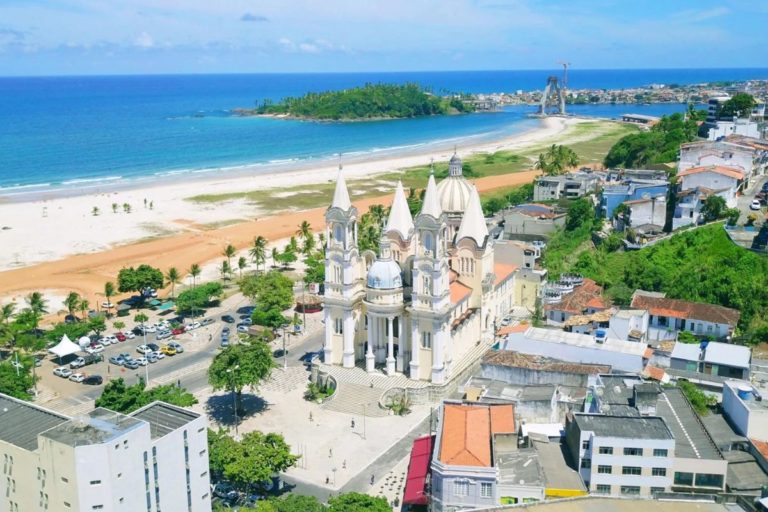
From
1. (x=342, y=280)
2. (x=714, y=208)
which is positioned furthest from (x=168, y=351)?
(x=714, y=208)

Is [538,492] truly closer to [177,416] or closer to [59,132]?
[177,416]

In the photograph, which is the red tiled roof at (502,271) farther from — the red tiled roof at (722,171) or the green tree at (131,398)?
the green tree at (131,398)

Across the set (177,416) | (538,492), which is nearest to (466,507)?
(538,492)

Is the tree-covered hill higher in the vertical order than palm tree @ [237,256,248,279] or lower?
higher

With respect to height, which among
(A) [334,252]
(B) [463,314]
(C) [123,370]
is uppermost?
(A) [334,252]

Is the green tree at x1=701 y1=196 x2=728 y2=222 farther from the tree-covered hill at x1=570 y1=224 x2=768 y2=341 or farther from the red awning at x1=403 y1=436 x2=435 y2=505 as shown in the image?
the red awning at x1=403 y1=436 x2=435 y2=505

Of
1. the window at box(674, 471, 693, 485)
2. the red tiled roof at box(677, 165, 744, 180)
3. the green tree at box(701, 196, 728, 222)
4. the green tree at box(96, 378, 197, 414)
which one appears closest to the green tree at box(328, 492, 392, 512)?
the window at box(674, 471, 693, 485)
